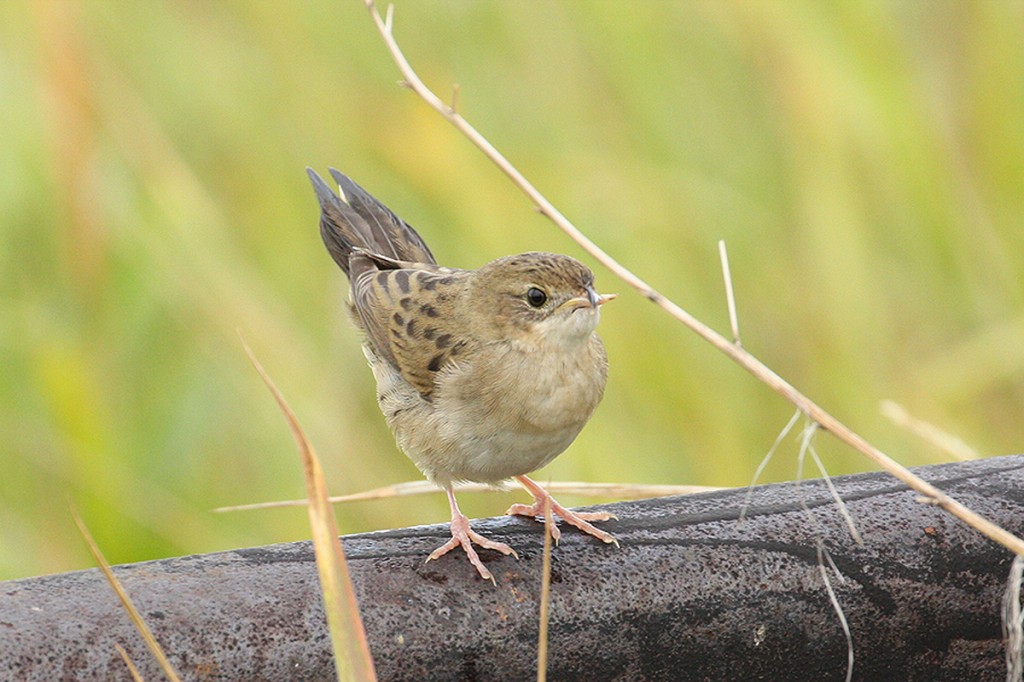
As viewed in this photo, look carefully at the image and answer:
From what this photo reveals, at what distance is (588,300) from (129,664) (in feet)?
4.49

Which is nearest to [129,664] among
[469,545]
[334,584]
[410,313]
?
[334,584]

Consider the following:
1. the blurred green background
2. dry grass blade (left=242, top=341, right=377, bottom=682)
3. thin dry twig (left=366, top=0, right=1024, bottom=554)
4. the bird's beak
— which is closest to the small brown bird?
the bird's beak

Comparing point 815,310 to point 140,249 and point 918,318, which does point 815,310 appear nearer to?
point 918,318

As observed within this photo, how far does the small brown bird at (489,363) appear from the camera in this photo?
270cm

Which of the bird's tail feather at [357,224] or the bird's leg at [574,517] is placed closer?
the bird's leg at [574,517]

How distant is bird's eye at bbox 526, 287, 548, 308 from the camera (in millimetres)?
2850

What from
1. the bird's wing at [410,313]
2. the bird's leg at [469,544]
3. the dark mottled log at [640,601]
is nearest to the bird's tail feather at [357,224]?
the bird's wing at [410,313]

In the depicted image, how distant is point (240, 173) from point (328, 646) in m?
2.11

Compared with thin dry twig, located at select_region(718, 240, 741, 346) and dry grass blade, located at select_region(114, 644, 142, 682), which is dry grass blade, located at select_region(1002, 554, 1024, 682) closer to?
thin dry twig, located at select_region(718, 240, 741, 346)

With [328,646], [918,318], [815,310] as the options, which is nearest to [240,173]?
[815,310]

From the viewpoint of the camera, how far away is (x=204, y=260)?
3.28m

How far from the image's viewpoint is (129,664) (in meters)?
1.57

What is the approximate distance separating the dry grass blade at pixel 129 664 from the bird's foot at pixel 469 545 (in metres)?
0.49

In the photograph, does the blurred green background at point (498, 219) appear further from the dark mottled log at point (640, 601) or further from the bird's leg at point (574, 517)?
the dark mottled log at point (640, 601)
